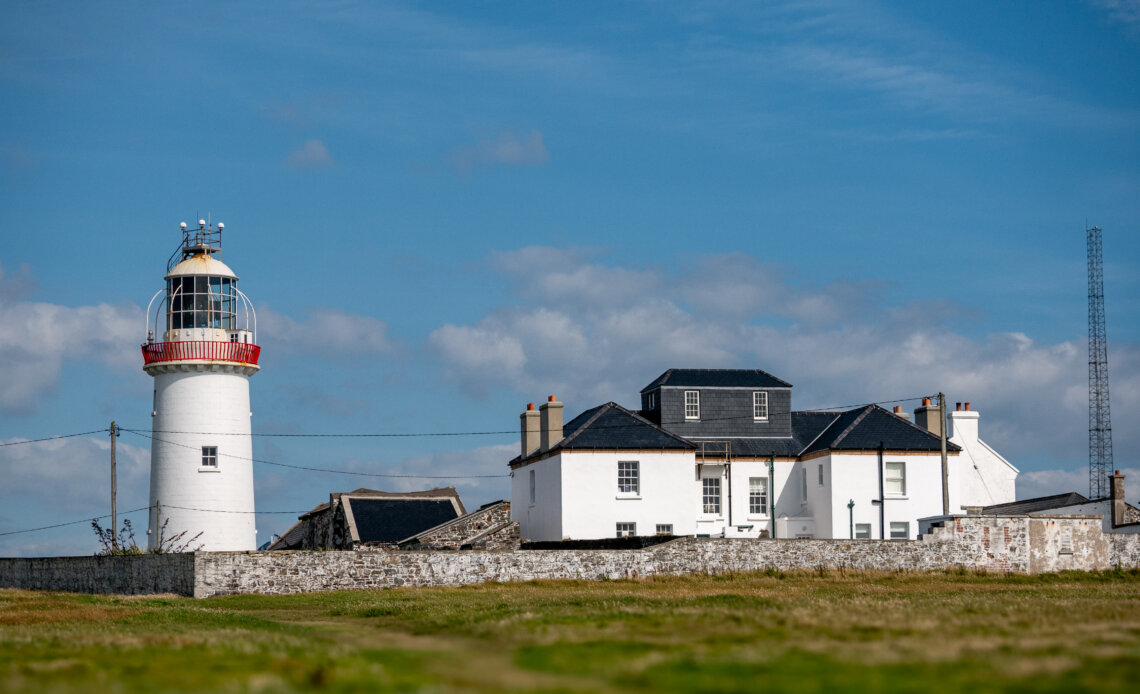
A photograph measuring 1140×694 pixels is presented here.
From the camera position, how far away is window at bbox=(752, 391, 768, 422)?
58625mm

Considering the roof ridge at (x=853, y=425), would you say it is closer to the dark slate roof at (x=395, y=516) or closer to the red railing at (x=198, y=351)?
the dark slate roof at (x=395, y=516)

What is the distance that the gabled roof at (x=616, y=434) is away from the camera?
52969 millimetres

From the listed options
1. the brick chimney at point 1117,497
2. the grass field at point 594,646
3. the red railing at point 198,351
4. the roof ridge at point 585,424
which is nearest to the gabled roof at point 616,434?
the roof ridge at point 585,424

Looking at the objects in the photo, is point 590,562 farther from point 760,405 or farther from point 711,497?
point 760,405

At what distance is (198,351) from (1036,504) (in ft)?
128

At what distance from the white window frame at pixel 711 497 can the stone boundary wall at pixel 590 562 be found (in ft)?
49.1

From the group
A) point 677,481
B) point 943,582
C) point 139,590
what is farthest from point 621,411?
point 139,590

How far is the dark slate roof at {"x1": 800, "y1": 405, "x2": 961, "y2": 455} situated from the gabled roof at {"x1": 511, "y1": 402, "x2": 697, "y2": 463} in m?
6.53

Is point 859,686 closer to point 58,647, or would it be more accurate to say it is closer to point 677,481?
point 58,647

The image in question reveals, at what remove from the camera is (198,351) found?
46250mm

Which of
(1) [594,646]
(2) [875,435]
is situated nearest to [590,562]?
(1) [594,646]

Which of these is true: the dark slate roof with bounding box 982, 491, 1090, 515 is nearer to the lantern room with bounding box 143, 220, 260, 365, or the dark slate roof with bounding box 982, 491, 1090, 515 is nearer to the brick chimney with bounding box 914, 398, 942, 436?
the brick chimney with bounding box 914, 398, 942, 436

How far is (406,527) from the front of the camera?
51.1 m

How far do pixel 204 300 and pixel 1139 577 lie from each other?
34.2m
